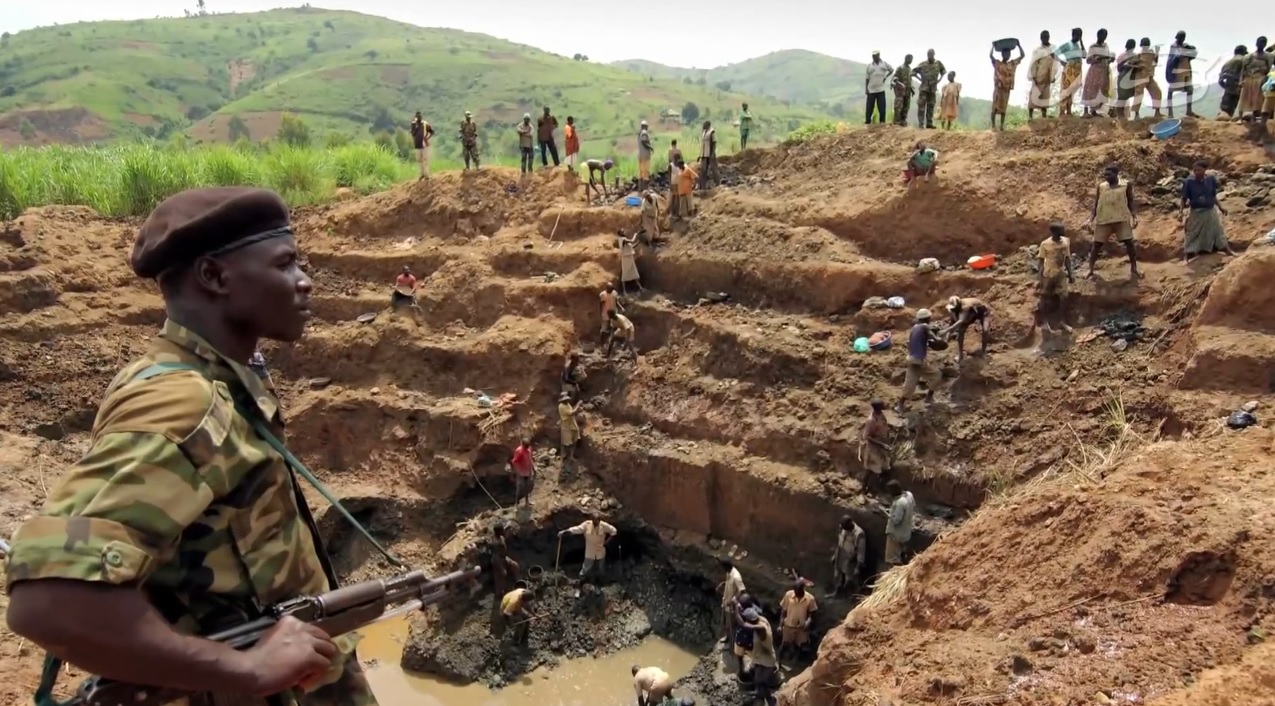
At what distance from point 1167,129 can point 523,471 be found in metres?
11.0

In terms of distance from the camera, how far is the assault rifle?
5.18 feet

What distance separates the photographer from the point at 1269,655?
13.2 ft

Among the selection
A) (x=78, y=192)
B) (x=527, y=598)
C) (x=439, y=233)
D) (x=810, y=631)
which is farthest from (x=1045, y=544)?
(x=78, y=192)

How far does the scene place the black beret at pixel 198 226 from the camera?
180 cm

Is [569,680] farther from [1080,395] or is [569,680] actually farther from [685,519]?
[1080,395]

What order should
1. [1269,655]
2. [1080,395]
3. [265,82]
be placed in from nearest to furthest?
[1269,655], [1080,395], [265,82]

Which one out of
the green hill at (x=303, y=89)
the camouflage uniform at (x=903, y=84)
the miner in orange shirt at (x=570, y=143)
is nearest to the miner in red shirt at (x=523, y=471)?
the miner in orange shirt at (x=570, y=143)

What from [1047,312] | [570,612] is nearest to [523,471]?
[570,612]

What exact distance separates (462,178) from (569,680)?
10921mm

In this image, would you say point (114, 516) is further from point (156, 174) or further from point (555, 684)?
point (156, 174)

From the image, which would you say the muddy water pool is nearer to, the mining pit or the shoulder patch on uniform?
the mining pit

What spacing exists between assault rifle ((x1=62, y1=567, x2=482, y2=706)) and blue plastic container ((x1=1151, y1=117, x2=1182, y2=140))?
13856 mm

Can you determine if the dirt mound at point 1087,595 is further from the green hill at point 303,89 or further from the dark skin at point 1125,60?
the green hill at point 303,89

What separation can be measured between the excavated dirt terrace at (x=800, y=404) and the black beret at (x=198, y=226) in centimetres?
447
